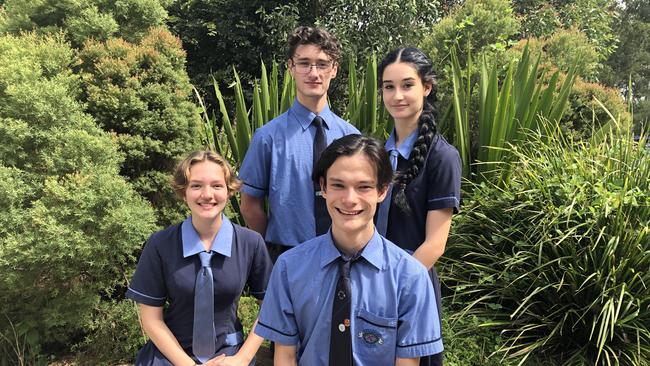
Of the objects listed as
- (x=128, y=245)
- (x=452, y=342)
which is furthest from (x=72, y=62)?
(x=452, y=342)

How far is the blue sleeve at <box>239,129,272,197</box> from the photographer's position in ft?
8.01

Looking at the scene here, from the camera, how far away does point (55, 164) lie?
10.1 feet

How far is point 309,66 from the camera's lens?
2355mm

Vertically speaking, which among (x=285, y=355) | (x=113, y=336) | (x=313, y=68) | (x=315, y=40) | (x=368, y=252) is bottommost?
(x=113, y=336)

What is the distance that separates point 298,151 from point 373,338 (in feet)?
3.54

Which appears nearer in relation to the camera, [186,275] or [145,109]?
[186,275]

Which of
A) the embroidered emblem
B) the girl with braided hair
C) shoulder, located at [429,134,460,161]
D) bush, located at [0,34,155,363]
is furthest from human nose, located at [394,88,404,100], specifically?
bush, located at [0,34,155,363]

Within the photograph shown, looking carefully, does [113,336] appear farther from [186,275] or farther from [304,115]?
[304,115]

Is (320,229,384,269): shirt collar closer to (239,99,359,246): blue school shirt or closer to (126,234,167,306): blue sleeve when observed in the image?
(239,99,359,246): blue school shirt

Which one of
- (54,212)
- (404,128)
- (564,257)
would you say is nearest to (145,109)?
(54,212)

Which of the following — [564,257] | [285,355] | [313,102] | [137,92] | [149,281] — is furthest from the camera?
[137,92]

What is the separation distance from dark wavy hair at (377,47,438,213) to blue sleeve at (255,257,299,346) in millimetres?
618

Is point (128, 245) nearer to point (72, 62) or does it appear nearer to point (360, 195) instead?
point (72, 62)

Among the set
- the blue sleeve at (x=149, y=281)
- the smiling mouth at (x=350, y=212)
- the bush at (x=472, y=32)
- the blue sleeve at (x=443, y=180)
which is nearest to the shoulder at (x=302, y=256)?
the smiling mouth at (x=350, y=212)
